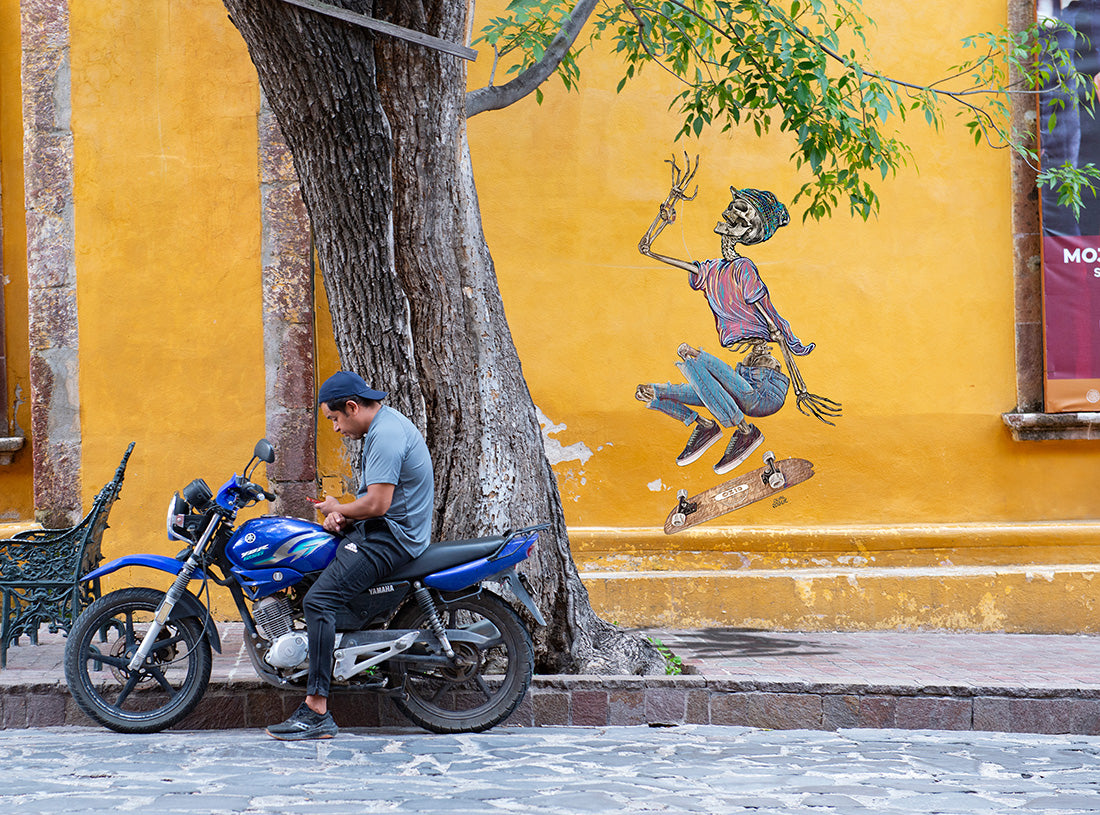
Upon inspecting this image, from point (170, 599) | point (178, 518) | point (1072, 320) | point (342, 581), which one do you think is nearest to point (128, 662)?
point (170, 599)

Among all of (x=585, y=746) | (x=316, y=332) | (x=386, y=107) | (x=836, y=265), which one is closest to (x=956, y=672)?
(x=585, y=746)

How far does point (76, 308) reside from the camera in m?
8.06

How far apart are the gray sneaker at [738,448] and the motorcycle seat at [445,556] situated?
331 cm

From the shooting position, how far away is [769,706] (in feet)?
18.1

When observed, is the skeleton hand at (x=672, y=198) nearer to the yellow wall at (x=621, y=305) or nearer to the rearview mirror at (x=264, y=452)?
the yellow wall at (x=621, y=305)

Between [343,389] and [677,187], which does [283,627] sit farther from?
[677,187]

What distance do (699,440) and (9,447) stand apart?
5.14 m

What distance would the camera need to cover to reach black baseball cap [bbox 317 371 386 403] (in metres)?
5.03

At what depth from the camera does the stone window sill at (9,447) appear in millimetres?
8203

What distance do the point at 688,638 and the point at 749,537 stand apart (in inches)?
40.8

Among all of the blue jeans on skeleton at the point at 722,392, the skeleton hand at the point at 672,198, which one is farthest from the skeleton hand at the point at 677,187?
the blue jeans on skeleton at the point at 722,392

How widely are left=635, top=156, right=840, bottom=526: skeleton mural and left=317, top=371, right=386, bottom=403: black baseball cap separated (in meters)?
3.43

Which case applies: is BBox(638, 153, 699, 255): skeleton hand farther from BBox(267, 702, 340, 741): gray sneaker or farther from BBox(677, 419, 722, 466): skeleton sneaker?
A: BBox(267, 702, 340, 741): gray sneaker

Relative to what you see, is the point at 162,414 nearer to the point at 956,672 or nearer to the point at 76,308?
the point at 76,308
